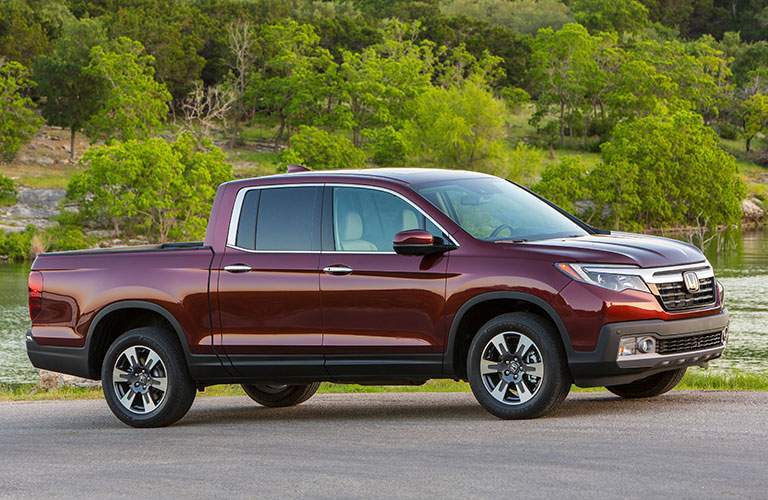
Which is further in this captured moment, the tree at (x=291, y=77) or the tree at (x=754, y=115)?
the tree at (x=754, y=115)

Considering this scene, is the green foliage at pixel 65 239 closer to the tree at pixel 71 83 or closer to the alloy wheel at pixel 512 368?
the tree at pixel 71 83

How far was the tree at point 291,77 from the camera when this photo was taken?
10019 centimetres

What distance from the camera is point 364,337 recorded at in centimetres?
1092

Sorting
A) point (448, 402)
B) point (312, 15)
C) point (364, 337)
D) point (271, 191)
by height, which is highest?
point (312, 15)

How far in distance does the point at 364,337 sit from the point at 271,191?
153 cm

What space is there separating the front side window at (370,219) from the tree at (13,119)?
7891 centimetres

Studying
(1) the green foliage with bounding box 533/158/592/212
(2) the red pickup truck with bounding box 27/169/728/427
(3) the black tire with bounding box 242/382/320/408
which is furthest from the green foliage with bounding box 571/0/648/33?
(2) the red pickup truck with bounding box 27/169/728/427

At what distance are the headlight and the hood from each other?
52 millimetres

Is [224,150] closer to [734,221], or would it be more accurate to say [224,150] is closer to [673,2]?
[734,221]

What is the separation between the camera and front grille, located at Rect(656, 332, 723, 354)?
10359mm

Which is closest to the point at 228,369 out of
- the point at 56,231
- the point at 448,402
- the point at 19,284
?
the point at 448,402

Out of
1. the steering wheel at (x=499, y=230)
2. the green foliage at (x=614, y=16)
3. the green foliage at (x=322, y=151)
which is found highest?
the green foliage at (x=614, y=16)

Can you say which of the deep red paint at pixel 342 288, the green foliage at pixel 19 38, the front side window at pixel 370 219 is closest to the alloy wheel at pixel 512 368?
the deep red paint at pixel 342 288

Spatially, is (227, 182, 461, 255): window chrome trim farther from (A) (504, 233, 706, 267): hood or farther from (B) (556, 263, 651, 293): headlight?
(B) (556, 263, 651, 293): headlight
